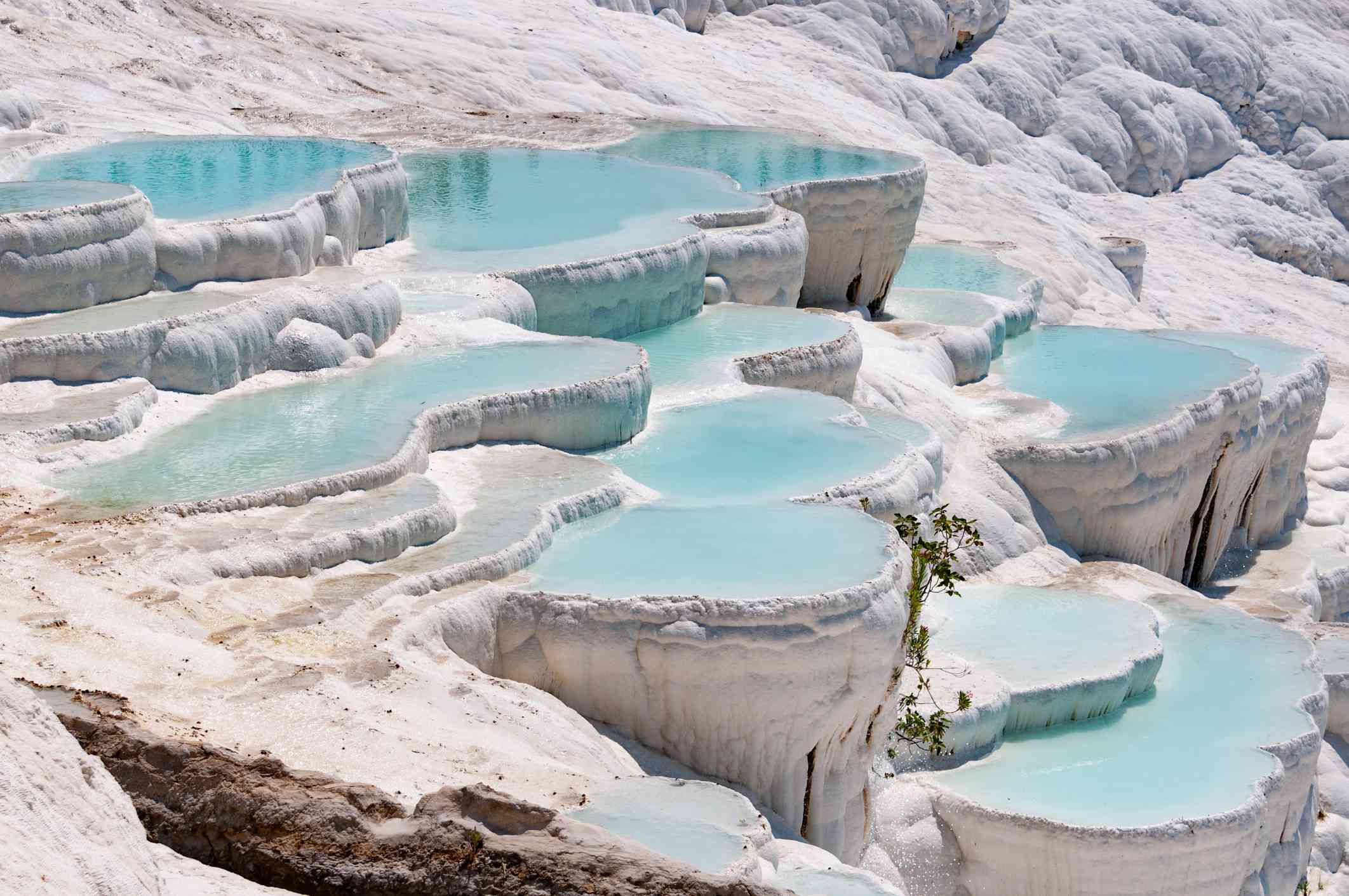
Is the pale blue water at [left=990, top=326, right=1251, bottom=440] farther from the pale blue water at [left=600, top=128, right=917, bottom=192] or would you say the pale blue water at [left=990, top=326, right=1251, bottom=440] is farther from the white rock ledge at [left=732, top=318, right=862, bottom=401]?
the pale blue water at [left=600, top=128, right=917, bottom=192]

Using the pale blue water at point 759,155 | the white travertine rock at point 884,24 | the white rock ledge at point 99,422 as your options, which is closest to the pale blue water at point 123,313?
the white rock ledge at point 99,422

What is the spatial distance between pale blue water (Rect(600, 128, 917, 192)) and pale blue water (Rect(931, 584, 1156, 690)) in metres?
5.22

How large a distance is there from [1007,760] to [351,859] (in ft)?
19.4

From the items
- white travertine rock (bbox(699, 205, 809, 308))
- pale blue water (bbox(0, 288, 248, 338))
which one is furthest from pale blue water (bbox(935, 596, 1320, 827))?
pale blue water (bbox(0, 288, 248, 338))

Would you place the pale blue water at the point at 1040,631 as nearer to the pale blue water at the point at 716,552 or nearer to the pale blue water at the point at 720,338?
the pale blue water at the point at 716,552

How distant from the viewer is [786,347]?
1209 centimetres

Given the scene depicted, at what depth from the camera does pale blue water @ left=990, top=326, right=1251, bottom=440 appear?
13398mm

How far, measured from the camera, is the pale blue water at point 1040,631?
10.1m

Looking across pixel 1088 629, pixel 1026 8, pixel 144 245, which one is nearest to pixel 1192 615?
pixel 1088 629

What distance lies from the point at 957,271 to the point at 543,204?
5.39 metres

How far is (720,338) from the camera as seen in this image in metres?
12.4

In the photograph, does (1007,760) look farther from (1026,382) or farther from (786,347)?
(1026,382)

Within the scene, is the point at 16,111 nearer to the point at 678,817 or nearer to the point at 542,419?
the point at 542,419

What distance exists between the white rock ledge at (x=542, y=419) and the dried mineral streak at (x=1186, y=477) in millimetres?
3837
